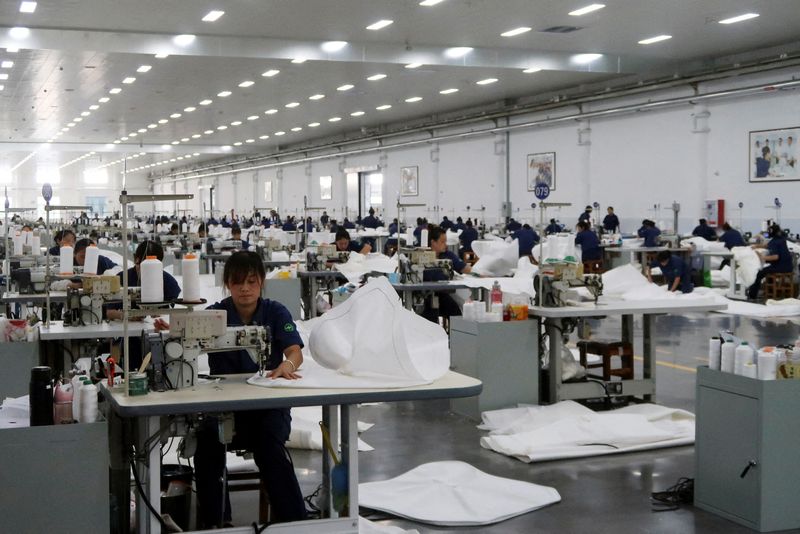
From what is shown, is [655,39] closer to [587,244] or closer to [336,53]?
[587,244]

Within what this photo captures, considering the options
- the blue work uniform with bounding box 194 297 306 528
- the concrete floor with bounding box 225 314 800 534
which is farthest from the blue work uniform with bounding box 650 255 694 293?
the blue work uniform with bounding box 194 297 306 528

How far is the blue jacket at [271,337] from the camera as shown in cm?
369

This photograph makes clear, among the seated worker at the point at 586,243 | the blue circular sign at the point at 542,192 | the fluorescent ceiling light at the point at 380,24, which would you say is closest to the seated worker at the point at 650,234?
the seated worker at the point at 586,243

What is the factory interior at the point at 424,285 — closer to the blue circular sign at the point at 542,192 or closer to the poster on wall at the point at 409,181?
the blue circular sign at the point at 542,192

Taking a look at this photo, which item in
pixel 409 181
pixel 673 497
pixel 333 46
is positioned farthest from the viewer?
pixel 409 181

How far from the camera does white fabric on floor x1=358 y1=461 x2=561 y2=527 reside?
4.11 meters

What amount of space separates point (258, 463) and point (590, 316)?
10.4 ft

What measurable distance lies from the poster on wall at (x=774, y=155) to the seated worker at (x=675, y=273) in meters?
2.44

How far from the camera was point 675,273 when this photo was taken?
1320 cm

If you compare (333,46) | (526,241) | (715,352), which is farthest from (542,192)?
(333,46)

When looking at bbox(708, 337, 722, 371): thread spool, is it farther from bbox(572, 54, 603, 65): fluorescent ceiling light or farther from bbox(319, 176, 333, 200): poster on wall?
bbox(319, 176, 333, 200): poster on wall

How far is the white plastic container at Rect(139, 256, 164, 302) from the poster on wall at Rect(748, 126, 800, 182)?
503 inches

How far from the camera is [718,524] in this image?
4.00m

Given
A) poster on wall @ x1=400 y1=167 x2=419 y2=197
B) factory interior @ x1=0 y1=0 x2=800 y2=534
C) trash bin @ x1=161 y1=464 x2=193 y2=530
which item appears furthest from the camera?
poster on wall @ x1=400 y1=167 x2=419 y2=197
